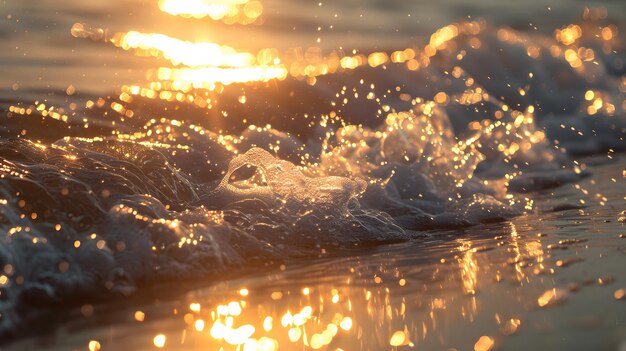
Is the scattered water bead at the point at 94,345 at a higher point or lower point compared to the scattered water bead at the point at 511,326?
A: higher

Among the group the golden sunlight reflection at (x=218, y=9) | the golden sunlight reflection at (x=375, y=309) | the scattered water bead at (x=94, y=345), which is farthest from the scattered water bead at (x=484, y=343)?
the golden sunlight reflection at (x=218, y=9)

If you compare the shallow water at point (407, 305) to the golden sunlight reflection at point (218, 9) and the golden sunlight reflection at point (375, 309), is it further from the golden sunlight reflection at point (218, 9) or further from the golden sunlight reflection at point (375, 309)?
the golden sunlight reflection at point (218, 9)

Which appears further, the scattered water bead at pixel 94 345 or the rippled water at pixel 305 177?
the rippled water at pixel 305 177

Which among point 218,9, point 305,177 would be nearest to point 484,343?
point 305,177

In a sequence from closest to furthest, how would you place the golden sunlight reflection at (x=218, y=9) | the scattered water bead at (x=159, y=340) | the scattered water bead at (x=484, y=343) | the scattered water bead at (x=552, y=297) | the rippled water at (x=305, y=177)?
the scattered water bead at (x=484, y=343) < the scattered water bead at (x=159, y=340) < the scattered water bead at (x=552, y=297) < the rippled water at (x=305, y=177) < the golden sunlight reflection at (x=218, y=9)

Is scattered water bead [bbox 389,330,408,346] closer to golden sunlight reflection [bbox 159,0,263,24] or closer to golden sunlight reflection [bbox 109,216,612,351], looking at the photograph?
golden sunlight reflection [bbox 109,216,612,351]

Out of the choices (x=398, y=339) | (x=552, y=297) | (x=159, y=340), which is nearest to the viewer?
(x=398, y=339)

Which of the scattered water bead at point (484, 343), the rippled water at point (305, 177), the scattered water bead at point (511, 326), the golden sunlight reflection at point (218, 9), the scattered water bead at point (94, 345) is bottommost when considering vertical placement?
the scattered water bead at point (484, 343)

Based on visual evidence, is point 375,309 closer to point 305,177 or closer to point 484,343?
point 484,343

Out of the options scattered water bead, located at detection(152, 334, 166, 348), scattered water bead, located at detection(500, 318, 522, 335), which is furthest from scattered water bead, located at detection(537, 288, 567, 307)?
scattered water bead, located at detection(152, 334, 166, 348)
